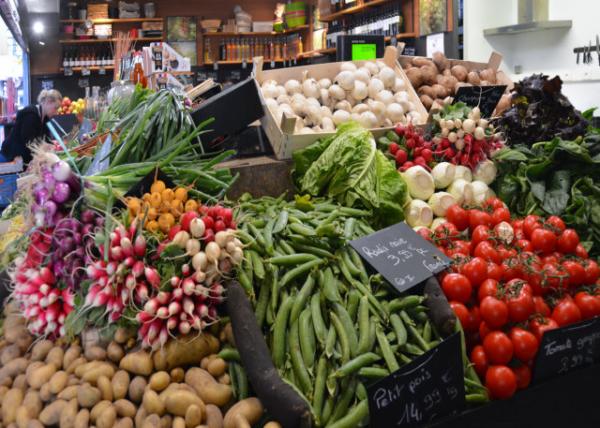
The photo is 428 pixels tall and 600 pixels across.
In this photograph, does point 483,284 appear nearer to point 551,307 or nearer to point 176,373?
point 551,307

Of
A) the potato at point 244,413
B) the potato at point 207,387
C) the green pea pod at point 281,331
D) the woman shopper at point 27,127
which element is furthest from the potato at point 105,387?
the woman shopper at point 27,127

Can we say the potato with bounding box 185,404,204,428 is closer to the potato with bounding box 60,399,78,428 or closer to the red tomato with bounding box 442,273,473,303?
the potato with bounding box 60,399,78,428

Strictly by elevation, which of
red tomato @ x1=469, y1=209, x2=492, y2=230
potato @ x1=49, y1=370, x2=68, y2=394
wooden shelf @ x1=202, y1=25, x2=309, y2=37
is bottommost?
potato @ x1=49, y1=370, x2=68, y2=394

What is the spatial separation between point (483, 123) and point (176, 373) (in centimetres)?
186

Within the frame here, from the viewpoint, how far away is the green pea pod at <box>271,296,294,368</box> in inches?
64.7

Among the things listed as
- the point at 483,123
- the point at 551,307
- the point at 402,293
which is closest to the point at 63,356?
the point at 402,293

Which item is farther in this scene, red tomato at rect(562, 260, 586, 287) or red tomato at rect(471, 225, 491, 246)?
red tomato at rect(471, 225, 491, 246)

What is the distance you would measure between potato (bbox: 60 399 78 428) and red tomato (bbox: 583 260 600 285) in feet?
5.40

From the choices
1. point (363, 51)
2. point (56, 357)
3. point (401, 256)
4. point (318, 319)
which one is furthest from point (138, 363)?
point (363, 51)

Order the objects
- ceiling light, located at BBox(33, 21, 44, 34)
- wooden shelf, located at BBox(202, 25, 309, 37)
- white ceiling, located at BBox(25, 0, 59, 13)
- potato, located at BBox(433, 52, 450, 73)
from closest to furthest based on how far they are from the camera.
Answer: potato, located at BBox(433, 52, 450, 73) < white ceiling, located at BBox(25, 0, 59, 13) < ceiling light, located at BBox(33, 21, 44, 34) < wooden shelf, located at BBox(202, 25, 309, 37)

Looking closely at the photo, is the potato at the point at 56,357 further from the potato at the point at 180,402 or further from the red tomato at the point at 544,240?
the red tomato at the point at 544,240

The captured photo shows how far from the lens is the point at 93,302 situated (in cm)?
162

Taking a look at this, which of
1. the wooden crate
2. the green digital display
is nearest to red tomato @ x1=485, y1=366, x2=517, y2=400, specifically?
the wooden crate

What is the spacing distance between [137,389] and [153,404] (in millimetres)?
95
